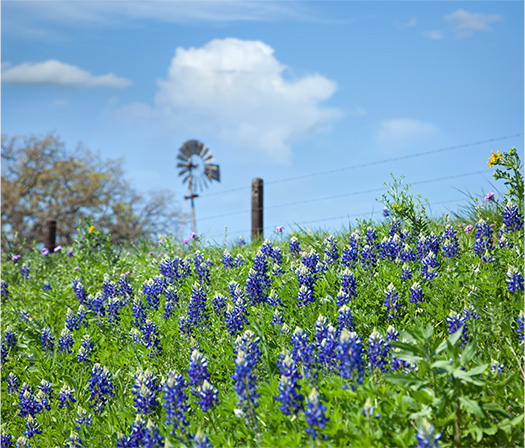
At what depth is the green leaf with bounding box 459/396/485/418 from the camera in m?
3.21

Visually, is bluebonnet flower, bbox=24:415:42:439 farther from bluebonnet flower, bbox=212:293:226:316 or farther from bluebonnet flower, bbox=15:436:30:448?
bluebonnet flower, bbox=212:293:226:316

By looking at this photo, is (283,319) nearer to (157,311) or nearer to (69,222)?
(157,311)

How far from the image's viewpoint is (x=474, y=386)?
11.3 feet

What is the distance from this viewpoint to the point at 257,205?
44.1 ft

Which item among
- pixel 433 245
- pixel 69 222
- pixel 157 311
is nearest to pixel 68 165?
pixel 69 222

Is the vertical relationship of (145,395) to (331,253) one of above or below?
below

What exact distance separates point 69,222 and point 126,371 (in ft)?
64.0

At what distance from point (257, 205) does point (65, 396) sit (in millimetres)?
8815

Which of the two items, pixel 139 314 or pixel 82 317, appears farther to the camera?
pixel 82 317

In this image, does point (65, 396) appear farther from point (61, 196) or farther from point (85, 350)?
point (61, 196)

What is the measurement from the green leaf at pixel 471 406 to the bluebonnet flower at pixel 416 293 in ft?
5.70

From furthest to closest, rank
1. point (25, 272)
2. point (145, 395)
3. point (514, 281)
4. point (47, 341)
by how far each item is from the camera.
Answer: point (25, 272), point (47, 341), point (514, 281), point (145, 395)

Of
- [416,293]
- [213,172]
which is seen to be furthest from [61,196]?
[416,293]

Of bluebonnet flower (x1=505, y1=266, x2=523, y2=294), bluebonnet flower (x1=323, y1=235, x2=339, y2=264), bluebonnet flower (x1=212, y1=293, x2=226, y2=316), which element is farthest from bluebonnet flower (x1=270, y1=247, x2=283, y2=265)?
bluebonnet flower (x1=505, y1=266, x2=523, y2=294)
